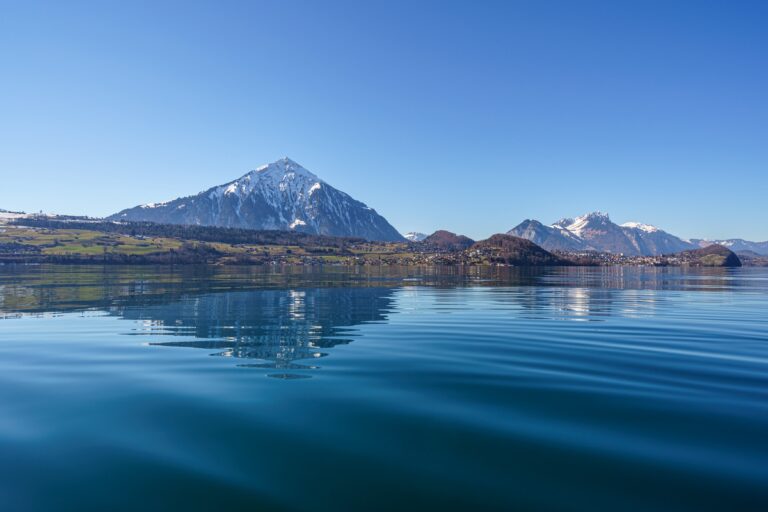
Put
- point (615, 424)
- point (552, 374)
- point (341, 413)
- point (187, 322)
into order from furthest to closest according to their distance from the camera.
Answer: point (187, 322)
point (552, 374)
point (341, 413)
point (615, 424)

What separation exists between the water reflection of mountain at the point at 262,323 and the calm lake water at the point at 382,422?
1.21ft

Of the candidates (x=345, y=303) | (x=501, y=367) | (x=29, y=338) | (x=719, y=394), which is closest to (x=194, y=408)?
(x=501, y=367)

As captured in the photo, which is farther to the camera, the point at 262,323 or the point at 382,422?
the point at 262,323

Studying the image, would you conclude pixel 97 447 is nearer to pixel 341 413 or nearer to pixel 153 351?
pixel 341 413

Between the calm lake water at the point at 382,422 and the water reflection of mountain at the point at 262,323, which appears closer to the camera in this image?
the calm lake water at the point at 382,422

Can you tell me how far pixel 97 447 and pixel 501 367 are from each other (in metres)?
15.3

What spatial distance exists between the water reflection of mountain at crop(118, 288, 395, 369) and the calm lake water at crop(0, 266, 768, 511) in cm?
37

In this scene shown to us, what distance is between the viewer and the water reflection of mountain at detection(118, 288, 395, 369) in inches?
973

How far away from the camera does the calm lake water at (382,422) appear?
9.59m

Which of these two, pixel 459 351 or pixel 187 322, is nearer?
pixel 459 351

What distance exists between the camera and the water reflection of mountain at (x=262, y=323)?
2471 centimetres

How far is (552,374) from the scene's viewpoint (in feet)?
62.2

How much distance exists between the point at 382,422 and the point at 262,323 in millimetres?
22960

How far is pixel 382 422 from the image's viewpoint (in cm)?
1341
